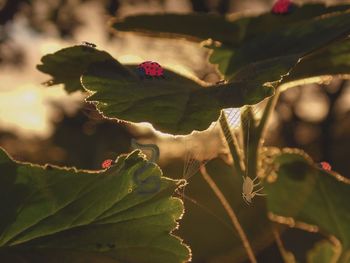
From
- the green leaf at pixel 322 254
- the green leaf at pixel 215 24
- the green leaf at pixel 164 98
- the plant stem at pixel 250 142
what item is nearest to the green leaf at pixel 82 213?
the green leaf at pixel 164 98

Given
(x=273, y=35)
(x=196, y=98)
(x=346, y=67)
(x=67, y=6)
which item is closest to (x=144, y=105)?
(x=196, y=98)

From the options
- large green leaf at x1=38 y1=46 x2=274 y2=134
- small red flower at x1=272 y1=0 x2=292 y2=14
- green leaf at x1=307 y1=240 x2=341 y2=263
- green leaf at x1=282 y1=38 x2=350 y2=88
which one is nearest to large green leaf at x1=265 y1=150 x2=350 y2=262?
green leaf at x1=307 y1=240 x2=341 y2=263

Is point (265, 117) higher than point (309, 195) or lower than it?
higher

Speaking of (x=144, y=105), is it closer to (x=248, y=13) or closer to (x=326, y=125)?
(x=248, y=13)

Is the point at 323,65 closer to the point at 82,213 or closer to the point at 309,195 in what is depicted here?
the point at 309,195

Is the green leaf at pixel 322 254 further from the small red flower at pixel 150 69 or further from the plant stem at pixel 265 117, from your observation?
the small red flower at pixel 150 69

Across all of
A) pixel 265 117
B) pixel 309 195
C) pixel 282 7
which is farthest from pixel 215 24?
pixel 309 195
